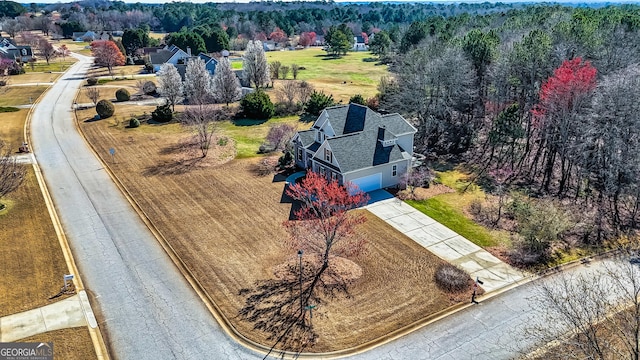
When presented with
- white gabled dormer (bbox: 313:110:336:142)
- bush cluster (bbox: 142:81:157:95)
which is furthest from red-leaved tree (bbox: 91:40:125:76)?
white gabled dormer (bbox: 313:110:336:142)

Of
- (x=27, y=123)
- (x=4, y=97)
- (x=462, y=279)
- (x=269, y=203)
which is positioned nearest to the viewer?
(x=462, y=279)

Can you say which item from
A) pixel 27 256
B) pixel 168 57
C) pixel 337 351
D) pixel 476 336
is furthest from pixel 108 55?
pixel 476 336

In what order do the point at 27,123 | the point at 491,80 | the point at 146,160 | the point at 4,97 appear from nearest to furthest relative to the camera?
the point at 146,160, the point at 491,80, the point at 27,123, the point at 4,97

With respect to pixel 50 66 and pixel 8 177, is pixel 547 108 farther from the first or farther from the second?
pixel 50 66

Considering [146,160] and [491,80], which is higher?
[491,80]

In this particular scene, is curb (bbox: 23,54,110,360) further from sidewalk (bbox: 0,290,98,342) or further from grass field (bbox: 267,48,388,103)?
grass field (bbox: 267,48,388,103)

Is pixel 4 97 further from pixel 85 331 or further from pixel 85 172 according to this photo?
pixel 85 331

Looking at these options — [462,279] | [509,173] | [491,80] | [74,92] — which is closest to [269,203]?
[462,279]
